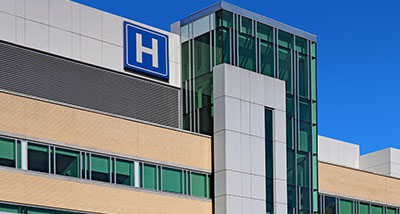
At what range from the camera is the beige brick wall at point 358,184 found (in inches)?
1695

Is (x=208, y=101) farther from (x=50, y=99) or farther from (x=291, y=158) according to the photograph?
(x=50, y=99)

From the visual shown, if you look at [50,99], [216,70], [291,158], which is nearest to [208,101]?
[216,70]

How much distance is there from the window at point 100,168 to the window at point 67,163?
2.35ft

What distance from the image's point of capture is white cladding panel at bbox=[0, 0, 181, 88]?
3488 cm

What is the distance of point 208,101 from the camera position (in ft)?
129

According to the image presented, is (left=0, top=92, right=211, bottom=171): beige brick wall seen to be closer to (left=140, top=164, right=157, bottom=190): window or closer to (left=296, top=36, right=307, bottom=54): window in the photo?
(left=140, top=164, right=157, bottom=190): window

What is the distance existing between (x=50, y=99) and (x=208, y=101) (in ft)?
24.7

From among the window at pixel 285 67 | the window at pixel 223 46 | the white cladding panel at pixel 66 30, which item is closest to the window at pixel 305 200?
the window at pixel 285 67

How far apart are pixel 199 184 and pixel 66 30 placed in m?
8.57

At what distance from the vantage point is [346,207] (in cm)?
4362

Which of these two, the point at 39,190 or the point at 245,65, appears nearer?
the point at 39,190

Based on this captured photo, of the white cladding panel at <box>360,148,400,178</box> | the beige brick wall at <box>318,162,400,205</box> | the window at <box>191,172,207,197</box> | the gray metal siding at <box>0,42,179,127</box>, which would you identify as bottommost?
the window at <box>191,172,207,197</box>

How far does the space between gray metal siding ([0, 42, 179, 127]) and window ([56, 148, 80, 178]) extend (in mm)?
2896

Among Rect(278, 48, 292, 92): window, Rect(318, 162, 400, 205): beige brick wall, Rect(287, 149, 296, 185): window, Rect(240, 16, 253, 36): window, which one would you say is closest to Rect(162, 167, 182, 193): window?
Rect(287, 149, 296, 185): window
